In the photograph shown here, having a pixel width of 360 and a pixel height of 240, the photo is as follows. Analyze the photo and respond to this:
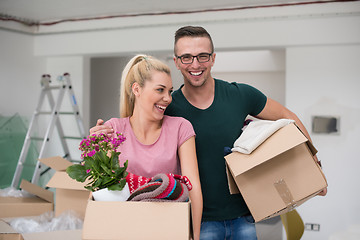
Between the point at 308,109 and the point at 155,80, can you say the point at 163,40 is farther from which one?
the point at 155,80

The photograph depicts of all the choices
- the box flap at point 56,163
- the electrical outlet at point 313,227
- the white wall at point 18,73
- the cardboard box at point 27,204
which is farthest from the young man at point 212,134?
the white wall at point 18,73

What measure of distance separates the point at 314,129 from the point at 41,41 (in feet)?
10.7

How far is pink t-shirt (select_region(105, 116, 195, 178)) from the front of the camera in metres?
1.32

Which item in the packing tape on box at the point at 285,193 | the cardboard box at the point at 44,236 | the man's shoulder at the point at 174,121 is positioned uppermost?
the man's shoulder at the point at 174,121

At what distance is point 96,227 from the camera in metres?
0.95

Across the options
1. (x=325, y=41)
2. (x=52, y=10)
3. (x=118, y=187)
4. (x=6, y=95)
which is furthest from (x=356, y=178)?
(x=6, y=95)

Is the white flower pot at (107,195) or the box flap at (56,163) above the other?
the white flower pot at (107,195)

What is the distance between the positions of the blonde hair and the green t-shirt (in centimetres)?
20

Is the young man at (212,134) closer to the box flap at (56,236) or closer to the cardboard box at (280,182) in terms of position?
the cardboard box at (280,182)

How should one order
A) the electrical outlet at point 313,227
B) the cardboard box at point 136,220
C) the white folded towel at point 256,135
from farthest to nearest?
the electrical outlet at point 313,227 → the white folded towel at point 256,135 → the cardboard box at point 136,220

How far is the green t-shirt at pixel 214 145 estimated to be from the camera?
5.18 ft

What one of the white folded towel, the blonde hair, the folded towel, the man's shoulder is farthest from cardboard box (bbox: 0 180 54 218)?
the folded towel

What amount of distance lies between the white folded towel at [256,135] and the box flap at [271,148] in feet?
0.06

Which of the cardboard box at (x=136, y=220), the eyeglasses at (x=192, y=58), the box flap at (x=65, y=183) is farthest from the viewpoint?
the box flap at (x=65, y=183)
